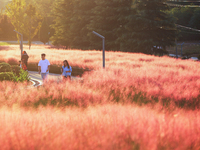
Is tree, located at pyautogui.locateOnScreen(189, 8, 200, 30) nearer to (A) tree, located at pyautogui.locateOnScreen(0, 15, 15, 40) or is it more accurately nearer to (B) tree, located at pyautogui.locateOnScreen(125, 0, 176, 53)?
(B) tree, located at pyautogui.locateOnScreen(125, 0, 176, 53)

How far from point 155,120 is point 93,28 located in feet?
125

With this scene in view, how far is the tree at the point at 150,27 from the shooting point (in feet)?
113

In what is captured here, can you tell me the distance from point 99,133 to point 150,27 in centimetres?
3506

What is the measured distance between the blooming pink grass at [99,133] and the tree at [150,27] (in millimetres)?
31408

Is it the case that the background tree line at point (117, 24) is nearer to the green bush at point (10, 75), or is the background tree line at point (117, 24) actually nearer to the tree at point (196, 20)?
the green bush at point (10, 75)

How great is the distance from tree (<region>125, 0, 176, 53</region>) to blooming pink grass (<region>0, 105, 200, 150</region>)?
1237 inches

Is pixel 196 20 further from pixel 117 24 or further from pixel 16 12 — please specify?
pixel 16 12

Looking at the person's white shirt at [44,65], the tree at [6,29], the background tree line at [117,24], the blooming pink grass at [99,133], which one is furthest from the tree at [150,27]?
the tree at [6,29]

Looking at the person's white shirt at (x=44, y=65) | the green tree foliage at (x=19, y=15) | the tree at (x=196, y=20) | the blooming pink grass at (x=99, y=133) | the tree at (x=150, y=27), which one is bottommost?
the blooming pink grass at (x=99, y=133)

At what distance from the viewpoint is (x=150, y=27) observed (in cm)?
3638

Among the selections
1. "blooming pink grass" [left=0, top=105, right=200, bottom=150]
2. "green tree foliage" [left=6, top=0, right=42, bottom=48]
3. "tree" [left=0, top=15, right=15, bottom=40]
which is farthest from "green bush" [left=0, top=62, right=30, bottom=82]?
"tree" [left=0, top=15, right=15, bottom=40]

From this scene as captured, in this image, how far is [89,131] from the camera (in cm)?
355

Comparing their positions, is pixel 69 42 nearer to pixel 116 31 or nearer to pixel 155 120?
pixel 116 31

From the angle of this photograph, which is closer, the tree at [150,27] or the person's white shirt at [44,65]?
the person's white shirt at [44,65]
